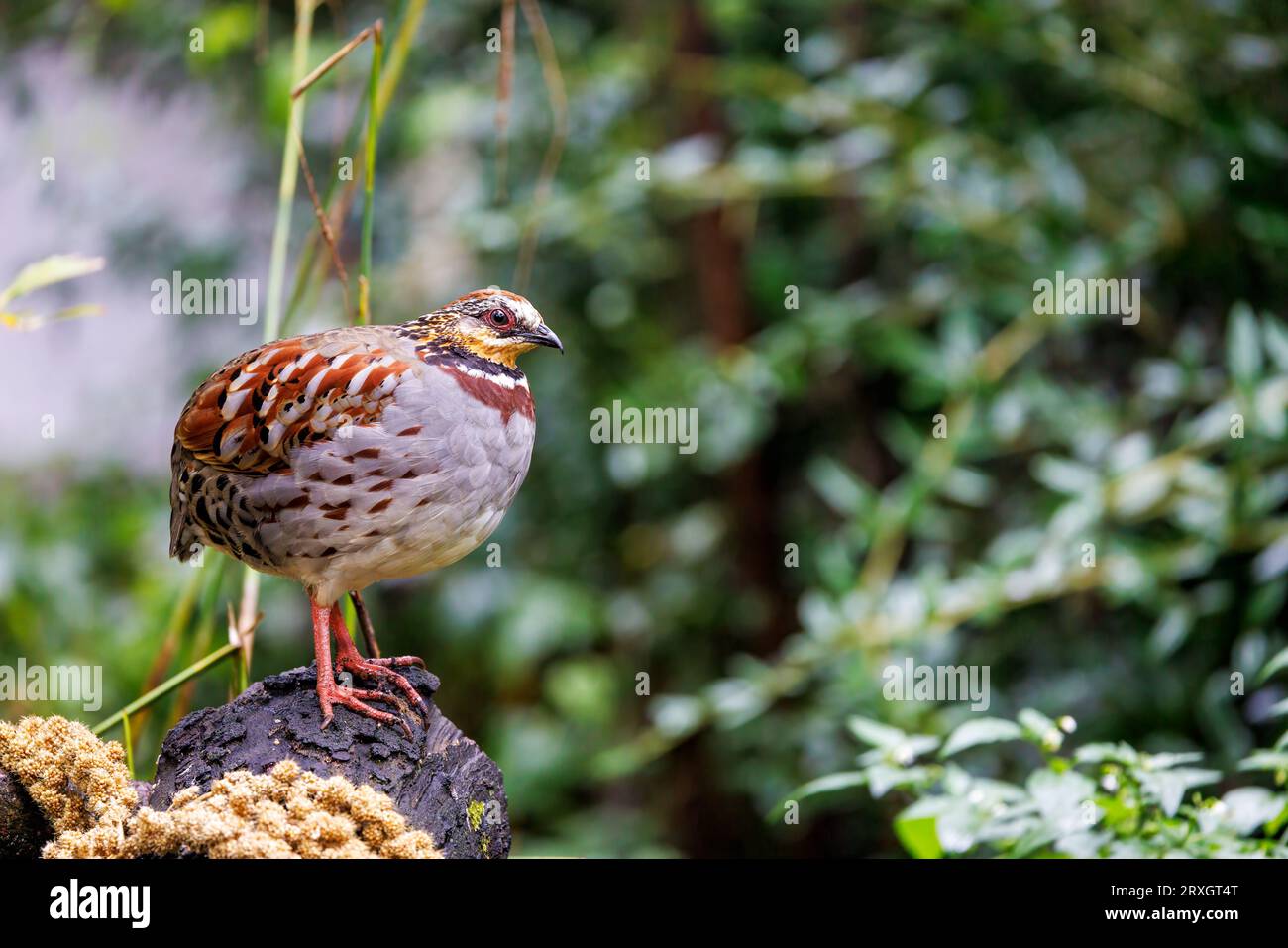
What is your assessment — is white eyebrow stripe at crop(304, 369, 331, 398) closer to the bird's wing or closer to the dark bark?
the bird's wing

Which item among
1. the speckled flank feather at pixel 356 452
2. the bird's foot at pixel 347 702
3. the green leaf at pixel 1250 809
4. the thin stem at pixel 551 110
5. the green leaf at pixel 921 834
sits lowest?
the green leaf at pixel 921 834

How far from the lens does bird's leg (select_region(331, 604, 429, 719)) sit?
1.64 meters

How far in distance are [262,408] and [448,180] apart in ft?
9.73

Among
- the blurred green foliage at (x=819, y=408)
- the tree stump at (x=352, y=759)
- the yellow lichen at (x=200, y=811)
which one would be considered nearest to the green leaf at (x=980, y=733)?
the tree stump at (x=352, y=759)

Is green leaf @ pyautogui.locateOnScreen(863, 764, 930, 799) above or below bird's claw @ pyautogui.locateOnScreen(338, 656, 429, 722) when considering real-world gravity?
below

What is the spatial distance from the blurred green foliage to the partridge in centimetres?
107

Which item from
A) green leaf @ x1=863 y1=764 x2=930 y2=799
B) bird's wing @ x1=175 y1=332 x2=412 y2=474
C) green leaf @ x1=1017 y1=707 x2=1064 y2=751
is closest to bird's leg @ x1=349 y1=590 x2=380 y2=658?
bird's wing @ x1=175 y1=332 x2=412 y2=474

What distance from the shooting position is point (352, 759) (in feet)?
4.99

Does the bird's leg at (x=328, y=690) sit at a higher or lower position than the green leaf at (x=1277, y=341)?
lower

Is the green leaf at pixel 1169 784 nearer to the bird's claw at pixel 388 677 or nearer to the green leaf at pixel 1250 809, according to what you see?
the green leaf at pixel 1250 809

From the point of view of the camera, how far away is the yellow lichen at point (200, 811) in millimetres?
1332
